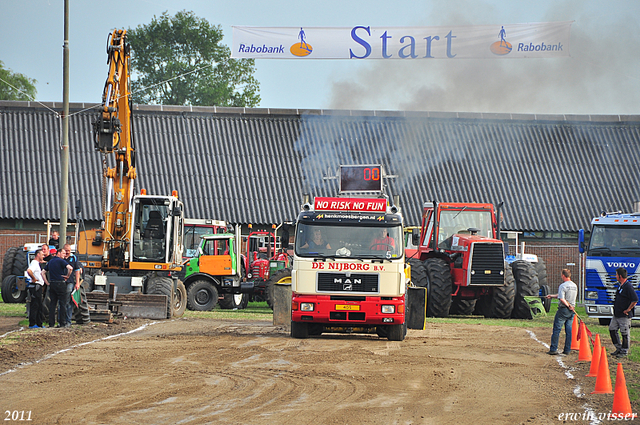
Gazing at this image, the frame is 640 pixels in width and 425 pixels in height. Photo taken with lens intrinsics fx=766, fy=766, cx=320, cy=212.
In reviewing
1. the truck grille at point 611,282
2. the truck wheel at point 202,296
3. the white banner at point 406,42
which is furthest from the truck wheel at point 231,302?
the truck grille at point 611,282

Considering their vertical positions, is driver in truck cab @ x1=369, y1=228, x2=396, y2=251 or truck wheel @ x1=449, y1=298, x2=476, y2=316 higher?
driver in truck cab @ x1=369, y1=228, x2=396, y2=251

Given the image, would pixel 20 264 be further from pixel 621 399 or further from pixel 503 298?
pixel 621 399

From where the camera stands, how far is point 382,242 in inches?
603

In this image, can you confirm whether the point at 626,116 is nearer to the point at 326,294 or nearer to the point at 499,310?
the point at 499,310

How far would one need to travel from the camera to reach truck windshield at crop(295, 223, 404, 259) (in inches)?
598

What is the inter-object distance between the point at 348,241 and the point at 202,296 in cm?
1140

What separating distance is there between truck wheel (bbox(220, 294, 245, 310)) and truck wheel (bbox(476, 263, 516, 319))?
928 cm

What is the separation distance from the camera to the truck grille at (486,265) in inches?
840

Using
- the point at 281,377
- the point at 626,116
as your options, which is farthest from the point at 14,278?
the point at 626,116

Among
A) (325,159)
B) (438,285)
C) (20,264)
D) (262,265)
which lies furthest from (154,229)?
(325,159)

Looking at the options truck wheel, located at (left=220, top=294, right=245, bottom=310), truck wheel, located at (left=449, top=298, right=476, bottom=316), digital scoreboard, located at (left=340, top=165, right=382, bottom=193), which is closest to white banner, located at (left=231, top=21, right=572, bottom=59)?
digital scoreboard, located at (left=340, top=165, right=382, bottom=193)

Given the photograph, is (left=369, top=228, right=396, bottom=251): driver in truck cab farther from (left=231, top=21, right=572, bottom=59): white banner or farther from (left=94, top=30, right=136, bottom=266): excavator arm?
(left=94, top=30, right=136, bottom=266): excavator arm

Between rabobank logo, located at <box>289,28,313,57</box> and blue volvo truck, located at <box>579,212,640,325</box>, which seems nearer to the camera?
blue volvo truck, located at <box>579,212,640,325</box>

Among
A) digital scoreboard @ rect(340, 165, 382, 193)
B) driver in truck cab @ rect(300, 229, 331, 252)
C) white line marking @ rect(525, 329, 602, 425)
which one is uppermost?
digital scoreboard @ rect(340, 165, 382, 193)
